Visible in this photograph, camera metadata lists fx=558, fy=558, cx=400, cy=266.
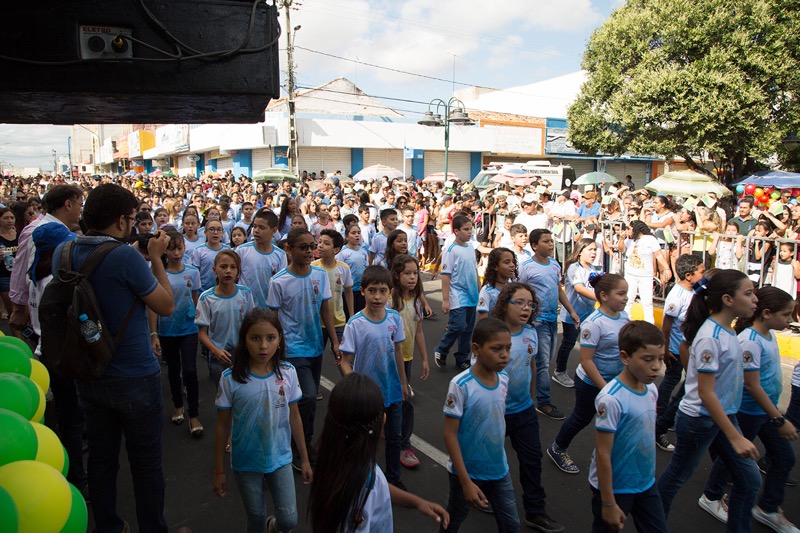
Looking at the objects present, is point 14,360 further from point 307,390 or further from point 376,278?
point 376,278

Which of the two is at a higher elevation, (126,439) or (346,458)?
(346,458)

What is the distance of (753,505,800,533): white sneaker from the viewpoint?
11.5 feet

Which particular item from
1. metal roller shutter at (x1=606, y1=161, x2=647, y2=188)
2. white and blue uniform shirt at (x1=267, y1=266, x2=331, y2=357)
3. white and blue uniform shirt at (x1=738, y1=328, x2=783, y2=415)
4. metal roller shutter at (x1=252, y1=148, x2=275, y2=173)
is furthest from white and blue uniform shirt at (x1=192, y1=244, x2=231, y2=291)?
metal roller shutter at (x1=606, y1=161, x2=647, y2=188)

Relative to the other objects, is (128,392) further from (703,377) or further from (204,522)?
(703,377)

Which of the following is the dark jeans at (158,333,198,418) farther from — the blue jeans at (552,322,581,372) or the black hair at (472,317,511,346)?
the blue jeans at (552,322,581,372)

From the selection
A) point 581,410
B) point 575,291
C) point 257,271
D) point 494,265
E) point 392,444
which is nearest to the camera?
point 392,444

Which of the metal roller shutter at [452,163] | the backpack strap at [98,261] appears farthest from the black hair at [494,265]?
the metal roller shutter at [452,163]

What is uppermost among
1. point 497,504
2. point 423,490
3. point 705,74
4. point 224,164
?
point 705,74

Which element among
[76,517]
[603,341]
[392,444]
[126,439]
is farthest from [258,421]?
[603,341]

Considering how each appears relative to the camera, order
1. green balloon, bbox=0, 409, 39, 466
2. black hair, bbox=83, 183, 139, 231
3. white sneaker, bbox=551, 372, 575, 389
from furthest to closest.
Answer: white sneaker, bbox=551, 372, 575, 389 < black hair, bbox=83, 183, 139, 231 < green balloon, bbox=0, 409, 39, 466

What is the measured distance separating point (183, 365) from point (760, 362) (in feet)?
14.6

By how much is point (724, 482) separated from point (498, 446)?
1.81 meters

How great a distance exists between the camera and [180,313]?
4.93 meters

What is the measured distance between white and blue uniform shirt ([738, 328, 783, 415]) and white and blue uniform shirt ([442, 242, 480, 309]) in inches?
121
